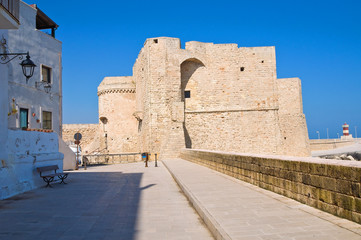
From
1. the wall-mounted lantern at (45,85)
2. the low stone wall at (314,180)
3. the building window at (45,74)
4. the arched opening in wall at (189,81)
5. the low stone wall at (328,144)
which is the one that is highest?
the arched opening in wall at (189,81)

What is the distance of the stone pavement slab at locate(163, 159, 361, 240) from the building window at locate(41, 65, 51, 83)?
452 inches

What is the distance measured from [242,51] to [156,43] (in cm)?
735

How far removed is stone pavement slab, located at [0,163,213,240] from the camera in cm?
438

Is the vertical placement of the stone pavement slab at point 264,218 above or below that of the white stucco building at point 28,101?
below

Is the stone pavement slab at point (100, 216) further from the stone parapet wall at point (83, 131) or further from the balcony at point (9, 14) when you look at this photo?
the stone parapet wall at point (83, 131)

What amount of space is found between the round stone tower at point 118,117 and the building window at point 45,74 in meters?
14.8

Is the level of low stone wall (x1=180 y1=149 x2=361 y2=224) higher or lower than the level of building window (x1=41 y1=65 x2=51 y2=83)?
lower

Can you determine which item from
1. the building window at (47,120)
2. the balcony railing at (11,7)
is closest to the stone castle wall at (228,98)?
the building window at (47,120)

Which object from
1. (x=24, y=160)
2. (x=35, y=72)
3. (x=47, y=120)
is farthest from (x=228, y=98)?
(x=24, y=160)

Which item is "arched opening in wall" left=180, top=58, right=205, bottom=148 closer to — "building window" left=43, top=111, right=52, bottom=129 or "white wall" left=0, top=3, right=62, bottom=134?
"white wall" left=0, top=3, right=62, bottom=134

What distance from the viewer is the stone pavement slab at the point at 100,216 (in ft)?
14.4

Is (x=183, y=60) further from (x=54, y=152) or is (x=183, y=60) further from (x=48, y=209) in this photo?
(x=48, y=209)

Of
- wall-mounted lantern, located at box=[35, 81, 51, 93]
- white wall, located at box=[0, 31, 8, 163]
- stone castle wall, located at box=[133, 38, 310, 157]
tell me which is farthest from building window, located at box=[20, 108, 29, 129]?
stone castle wall, located at box=[133, 38, 310, 157]

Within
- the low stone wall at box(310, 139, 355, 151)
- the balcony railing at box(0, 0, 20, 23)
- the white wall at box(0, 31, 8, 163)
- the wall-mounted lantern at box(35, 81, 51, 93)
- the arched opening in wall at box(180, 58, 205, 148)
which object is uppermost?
the arched opening in wall at box(180, 58, 205, 148)
